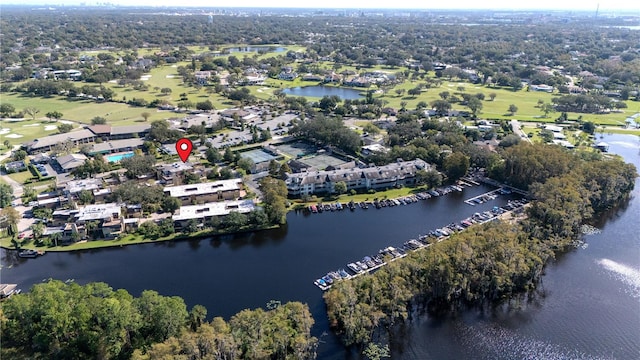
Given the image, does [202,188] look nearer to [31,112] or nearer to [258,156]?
[258,156]

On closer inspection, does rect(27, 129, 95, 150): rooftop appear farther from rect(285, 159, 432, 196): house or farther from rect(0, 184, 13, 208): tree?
rect(285, 159, 432, 196): house

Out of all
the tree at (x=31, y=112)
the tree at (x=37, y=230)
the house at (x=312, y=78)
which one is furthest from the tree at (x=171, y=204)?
the house at (x=312, y=78)

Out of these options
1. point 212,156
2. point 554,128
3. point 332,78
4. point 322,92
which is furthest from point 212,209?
point 332,78

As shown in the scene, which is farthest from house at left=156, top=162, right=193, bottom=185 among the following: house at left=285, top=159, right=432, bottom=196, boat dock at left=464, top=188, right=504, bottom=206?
boat dock at left=464, top=188, right=504, bottom=206

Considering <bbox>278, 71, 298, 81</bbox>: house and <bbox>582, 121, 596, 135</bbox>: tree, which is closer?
<bbox>582, 121, 596, 135</bbox>: tree

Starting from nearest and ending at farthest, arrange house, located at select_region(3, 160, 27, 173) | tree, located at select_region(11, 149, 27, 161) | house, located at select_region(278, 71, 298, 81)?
house, located at select_region(3, 160, 27, 173), tree, located at select_region(11, 149, 27, 161), house, located at select_region(278, 71, 298, 81)

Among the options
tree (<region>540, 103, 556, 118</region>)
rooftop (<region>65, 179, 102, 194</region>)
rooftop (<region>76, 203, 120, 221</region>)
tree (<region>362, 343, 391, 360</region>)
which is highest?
tree (<region>540, 103, 556, 118</region>)

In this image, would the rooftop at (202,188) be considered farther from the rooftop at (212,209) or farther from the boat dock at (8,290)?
the boat dock at (8,290)
